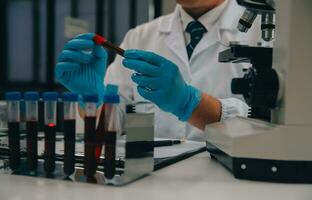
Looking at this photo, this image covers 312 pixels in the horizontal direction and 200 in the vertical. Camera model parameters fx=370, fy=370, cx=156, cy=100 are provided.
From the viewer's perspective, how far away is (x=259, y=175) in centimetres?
66

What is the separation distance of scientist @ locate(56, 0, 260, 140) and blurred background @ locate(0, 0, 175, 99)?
0.75 meters

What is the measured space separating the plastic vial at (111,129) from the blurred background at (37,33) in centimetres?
185

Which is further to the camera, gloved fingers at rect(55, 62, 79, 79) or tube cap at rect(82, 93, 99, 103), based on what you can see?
gloved fingers at rect(55, 62, 79, 79)

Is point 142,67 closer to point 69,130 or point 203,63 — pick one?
point 69,130

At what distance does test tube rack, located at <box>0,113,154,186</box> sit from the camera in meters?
0.61

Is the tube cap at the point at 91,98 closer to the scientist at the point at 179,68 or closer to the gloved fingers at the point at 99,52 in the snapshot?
the scientist at the point at 179,68

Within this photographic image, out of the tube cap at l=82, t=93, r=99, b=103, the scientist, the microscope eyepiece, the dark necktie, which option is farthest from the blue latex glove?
the dark necktie

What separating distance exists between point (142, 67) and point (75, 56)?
11.6 inches

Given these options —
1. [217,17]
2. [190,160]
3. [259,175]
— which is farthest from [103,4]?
[259,175]

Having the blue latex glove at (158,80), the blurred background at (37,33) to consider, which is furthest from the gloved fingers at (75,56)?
the blurred background at (37,33)

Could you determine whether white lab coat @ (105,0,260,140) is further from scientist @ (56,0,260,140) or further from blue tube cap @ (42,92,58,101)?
blue tube cap @ (42,92,58,101)

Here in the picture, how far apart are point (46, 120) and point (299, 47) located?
483 mm

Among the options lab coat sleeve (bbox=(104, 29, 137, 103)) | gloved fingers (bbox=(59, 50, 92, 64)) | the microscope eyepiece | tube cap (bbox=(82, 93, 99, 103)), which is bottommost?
lab coat sleeve (bbox=(104, 29, 137, 103))

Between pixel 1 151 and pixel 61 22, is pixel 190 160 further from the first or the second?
pixel 61 22
